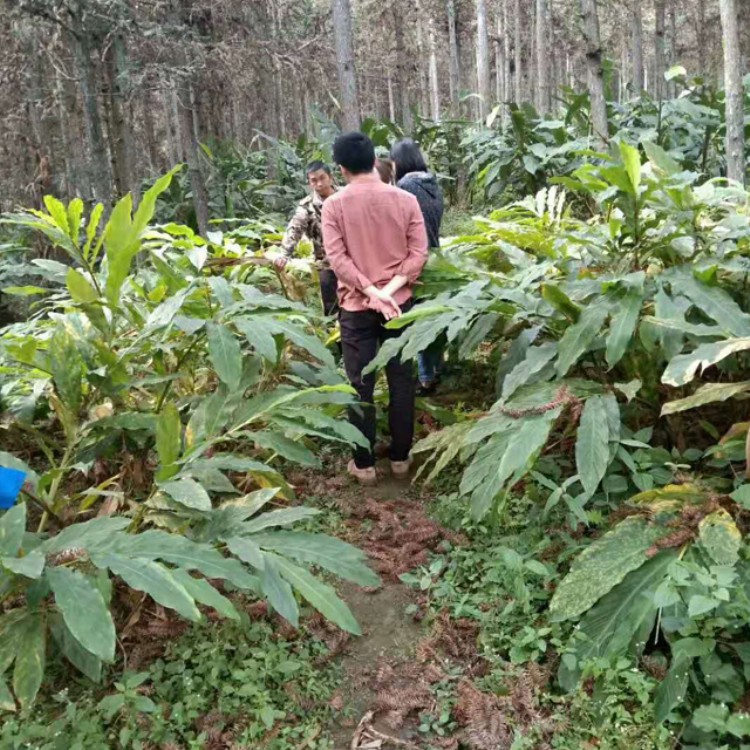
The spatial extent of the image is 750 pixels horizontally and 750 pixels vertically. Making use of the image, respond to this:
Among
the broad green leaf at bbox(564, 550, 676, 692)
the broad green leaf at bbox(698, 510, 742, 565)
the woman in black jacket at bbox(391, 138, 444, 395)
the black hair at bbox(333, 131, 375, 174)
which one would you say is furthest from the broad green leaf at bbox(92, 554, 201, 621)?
the woman in black jacket at bbox(391, 138, 444, 395)

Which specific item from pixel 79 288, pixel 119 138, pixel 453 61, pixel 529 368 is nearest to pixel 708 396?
pixel 529 368

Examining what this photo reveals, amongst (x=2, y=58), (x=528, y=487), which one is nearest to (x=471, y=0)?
(x=2, y=58)

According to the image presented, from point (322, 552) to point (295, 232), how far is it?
357 cm

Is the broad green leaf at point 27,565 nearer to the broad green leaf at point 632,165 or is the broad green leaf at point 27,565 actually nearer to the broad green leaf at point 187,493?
the broad green leaf at point 187,493

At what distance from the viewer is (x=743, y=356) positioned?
321 centimetres

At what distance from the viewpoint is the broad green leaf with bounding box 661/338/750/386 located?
2625 mm

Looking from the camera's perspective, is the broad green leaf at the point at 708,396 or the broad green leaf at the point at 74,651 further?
the broad green leaf at the point at 708,396

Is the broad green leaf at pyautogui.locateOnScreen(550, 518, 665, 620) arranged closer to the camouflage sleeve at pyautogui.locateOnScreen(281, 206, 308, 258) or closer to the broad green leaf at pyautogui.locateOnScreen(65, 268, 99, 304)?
the broad green leaf at pyautogui.locateOnScreen(65, 268, 99, 304)

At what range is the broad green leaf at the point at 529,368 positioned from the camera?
3154mm

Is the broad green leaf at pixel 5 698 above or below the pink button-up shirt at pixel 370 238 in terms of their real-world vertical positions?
below

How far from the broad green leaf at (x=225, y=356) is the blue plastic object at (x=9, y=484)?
37.1 inches

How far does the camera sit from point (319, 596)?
226cm

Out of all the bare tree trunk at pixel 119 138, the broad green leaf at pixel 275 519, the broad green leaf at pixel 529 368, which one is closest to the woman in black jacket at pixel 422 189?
the broad green leaf at pixel 529 368

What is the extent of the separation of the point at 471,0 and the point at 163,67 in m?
17.7
